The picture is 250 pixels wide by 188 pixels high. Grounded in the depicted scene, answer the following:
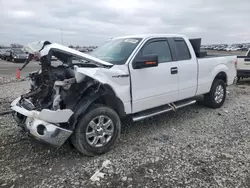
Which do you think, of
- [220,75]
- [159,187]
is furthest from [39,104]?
[220,75]

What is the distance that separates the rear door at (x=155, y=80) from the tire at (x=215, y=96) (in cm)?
164

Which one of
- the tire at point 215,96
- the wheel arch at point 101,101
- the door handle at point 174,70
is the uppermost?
the door handle at point 174,70

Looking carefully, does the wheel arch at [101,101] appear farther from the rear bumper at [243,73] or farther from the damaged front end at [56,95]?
the rear bumper at [243,73]

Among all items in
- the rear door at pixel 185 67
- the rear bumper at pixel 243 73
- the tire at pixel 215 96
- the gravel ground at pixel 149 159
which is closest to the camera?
the gravel ground at pixel 149 159

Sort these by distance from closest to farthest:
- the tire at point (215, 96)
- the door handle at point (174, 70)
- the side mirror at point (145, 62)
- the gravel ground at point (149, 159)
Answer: the gravel ground at point (149, 159) < the side mirror at point (145, 62) < the door handle at point (174, 70) < the tire at point (215, 96)

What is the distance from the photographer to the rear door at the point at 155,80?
4293mm

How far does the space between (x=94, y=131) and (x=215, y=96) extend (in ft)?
12.9

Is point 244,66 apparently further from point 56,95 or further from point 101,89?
point 56,95

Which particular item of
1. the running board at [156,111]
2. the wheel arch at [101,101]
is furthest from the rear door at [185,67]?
the wheel arch at [101,101]

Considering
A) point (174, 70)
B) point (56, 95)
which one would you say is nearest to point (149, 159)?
point (56, 95)

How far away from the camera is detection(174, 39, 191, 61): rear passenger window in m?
5.20

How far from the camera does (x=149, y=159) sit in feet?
12.2

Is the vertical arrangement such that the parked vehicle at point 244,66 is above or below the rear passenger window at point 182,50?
below

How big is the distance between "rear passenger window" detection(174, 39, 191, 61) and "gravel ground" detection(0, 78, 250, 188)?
4.83ft
